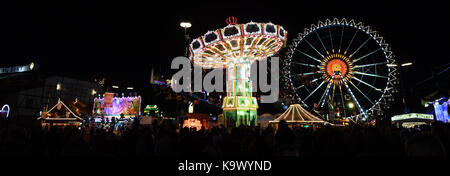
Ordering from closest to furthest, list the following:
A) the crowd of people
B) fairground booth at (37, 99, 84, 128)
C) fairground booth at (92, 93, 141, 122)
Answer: the crowd of people → fairground booth at (37, 99, 84, 128) → fairground booth at (92, 93, 141, 122)

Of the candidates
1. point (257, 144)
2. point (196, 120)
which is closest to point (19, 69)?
point (196, 120)

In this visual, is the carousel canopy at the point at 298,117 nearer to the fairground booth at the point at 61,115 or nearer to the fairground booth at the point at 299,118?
the fairground booth at the point at 299,118

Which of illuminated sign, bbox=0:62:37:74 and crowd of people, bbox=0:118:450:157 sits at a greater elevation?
illuminated sign, bbox=0:62:37:74

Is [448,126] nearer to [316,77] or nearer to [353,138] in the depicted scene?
[353,138]

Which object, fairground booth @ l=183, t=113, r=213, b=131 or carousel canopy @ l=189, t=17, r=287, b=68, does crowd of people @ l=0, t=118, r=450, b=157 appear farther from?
fairground booth @ l=183, t=113, r=213, b=131

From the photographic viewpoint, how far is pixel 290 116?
64.5 ft

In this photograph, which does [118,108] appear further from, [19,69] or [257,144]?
[257,144]

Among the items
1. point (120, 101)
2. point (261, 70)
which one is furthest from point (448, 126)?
point (120, 101)

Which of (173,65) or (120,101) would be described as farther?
(120,101)

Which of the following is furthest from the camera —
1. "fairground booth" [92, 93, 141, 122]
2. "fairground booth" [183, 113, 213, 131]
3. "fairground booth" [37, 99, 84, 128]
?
"fairground booth" [92, 93, 141, 122]

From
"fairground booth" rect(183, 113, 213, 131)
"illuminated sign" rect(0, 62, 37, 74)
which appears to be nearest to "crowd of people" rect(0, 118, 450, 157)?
"fairground booth" rect(183, 113, 213, 131)

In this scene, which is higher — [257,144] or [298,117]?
[298,117]

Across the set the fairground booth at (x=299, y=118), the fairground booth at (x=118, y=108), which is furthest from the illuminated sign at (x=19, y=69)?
the fairground booth at (x=299, y=118)

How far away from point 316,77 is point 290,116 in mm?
13276
